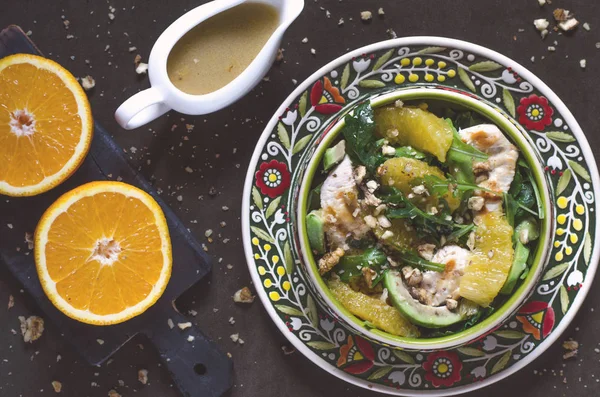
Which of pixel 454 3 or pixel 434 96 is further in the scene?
pixel 454 3

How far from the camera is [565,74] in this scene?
2.27 m

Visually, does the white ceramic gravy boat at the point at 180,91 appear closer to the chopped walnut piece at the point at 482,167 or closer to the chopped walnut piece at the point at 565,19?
the chopped walnut piece at the point at 482,167

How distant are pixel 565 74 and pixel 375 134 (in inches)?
31.7

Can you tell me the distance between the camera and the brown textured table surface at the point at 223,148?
7.50ft

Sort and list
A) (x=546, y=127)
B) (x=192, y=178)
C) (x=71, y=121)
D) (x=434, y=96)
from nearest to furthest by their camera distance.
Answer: (x=434, y=96)
(x=546, y=127)
(x=71, y=121)
(x=192, y=178)

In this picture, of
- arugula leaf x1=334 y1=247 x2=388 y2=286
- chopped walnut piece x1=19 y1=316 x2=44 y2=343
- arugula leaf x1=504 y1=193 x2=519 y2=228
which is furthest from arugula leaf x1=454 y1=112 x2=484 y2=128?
chopped walnut piece x1=19 y1=316 x2=44 y2=343

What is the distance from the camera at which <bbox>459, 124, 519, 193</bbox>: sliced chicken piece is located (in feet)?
6.28

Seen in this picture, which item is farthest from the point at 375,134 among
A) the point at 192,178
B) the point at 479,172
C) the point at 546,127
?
the point at 192,178

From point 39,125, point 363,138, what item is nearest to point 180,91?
point 39,125

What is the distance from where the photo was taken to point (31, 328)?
2.36 meters

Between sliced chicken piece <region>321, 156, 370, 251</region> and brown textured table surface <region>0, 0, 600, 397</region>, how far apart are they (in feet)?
1.53

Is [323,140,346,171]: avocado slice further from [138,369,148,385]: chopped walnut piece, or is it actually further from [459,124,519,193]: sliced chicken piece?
[138,369,148,385]: chopped walnut piece

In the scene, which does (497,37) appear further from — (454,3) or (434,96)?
(434,96)

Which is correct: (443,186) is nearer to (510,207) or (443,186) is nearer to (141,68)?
(510,207)
